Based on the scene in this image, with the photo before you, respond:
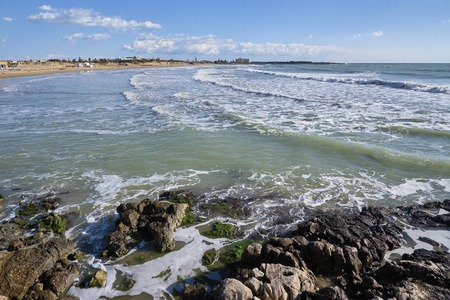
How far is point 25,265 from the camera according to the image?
4.67 m

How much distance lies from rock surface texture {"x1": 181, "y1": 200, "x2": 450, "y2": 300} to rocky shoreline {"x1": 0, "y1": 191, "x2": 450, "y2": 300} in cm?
1

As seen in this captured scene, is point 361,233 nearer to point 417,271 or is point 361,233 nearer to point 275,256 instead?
point 417,271

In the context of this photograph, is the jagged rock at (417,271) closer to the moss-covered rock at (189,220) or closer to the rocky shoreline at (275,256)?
the rocky shoreline at (275,256)

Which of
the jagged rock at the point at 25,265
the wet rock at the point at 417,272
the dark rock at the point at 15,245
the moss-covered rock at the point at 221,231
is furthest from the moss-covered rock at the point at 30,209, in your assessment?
the wet rock at the point at 417,272

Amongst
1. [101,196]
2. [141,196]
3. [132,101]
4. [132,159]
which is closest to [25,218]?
[101,196]

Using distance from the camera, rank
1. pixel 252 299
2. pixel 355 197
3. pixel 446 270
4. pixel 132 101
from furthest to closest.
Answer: pixel 132 101 → pixel 355 197 → pixel 446 270 → pixel 252 299

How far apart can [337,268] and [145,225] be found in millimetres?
4063

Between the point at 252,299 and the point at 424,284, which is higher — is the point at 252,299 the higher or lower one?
the higher one

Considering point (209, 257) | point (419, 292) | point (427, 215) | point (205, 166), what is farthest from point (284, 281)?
point (205, 166)

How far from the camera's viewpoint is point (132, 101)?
22.5 m

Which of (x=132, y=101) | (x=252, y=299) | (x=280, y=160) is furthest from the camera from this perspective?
(x=132, y=101)

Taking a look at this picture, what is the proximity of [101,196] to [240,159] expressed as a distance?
491cm

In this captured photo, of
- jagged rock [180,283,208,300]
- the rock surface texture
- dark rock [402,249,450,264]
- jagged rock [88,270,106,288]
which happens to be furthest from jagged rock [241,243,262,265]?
dark rock [402,249,450,264]

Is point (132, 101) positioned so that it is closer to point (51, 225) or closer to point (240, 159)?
point (240, 159)
